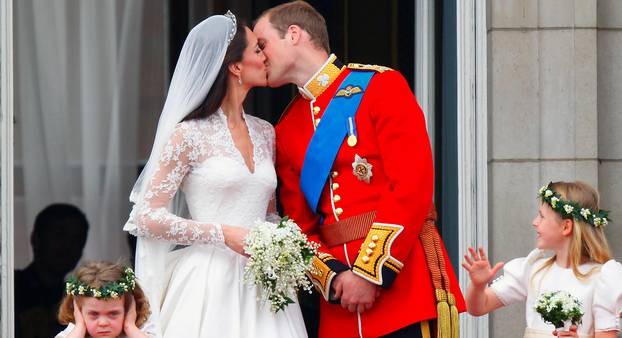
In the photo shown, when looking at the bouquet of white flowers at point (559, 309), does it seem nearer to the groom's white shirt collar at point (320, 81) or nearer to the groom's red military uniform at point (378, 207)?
the groom's red military uniform at point (378, 207)

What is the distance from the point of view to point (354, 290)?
19.9 feet

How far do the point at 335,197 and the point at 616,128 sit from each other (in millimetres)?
2088

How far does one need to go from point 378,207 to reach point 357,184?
0.13 m

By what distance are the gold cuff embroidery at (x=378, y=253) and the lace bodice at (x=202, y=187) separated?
19.2 inches

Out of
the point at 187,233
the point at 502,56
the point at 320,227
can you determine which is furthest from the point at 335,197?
the point at 502,56

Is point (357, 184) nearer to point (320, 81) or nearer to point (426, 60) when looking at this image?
point (320, 81)

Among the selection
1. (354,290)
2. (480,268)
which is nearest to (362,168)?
(354,290)

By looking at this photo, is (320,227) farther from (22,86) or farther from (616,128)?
(22,86)

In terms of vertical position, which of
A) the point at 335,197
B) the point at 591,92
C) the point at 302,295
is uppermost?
the point at 591,92

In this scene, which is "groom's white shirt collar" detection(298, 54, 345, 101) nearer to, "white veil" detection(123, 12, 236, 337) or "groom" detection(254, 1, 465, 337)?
"groom" detection(254, 1, 465, 337)

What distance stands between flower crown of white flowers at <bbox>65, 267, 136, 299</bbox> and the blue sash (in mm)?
871

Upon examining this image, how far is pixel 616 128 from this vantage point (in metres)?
7.71

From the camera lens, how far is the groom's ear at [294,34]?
6.44 m

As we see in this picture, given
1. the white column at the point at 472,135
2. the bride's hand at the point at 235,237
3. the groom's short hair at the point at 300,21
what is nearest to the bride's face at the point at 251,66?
the groom's short hair at the point at 300,21
